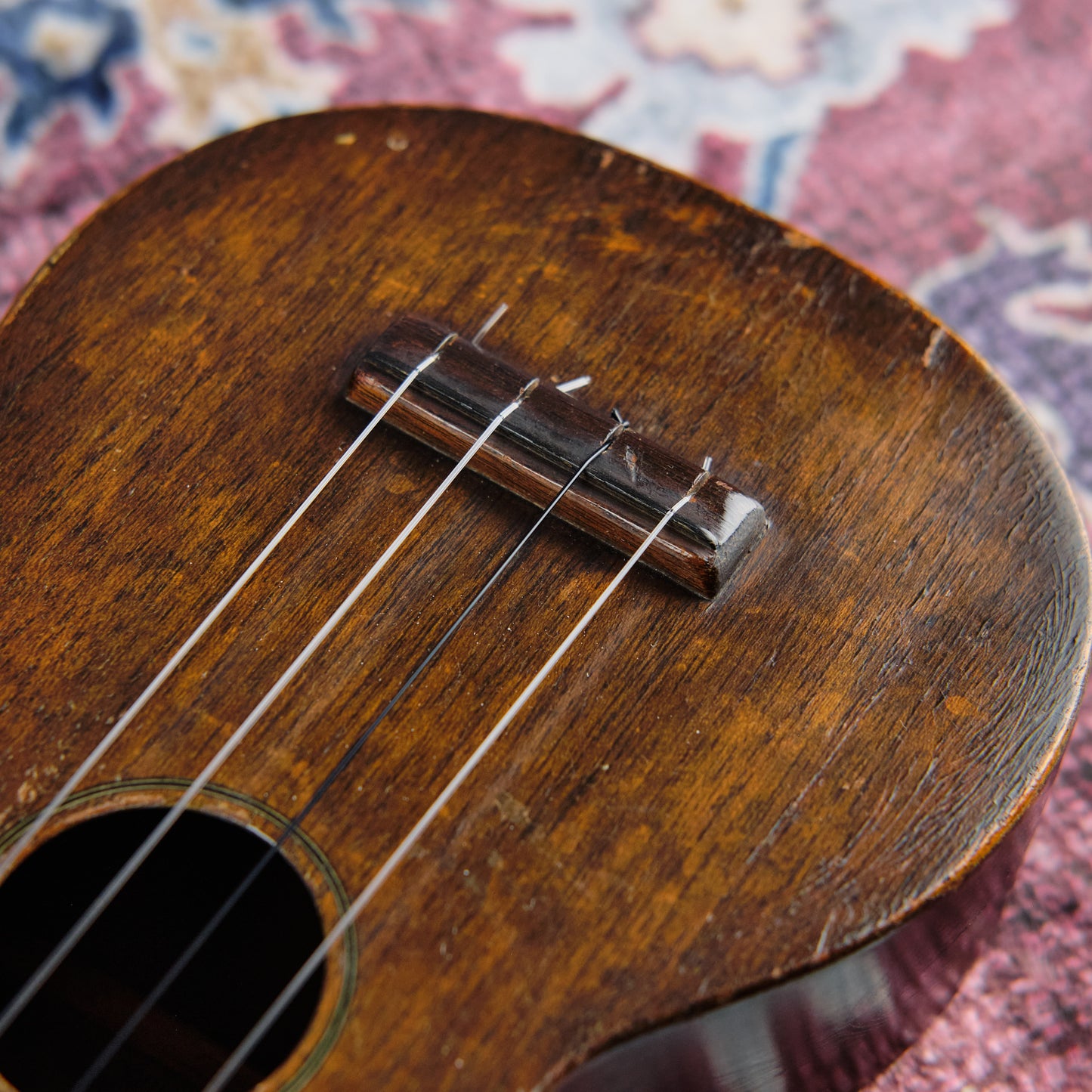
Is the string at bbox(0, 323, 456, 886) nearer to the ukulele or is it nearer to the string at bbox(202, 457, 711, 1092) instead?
the ukulele

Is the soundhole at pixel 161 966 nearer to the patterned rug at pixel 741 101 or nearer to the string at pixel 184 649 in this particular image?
the string at pixel 184 649

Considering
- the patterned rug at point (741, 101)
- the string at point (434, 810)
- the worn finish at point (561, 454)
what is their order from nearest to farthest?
the string at point (434, 810), the worn finish at point (561, 454), the patterned rug at point (741, 101)

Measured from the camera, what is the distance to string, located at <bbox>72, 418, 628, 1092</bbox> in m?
0.67

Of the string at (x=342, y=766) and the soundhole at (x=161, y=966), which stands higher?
the string at (x=342, y=766)

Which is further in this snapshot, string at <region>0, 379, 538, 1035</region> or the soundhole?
the soundhole

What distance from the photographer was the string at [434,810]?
666mm

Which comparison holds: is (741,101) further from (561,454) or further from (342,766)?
(342,766)

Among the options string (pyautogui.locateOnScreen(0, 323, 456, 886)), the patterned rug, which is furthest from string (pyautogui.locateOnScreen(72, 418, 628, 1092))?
the patterned rug

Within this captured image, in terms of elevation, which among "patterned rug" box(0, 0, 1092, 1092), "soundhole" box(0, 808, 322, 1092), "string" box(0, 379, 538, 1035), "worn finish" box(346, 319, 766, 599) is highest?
"patterned rug" box(0, 0, 1092, 1092)

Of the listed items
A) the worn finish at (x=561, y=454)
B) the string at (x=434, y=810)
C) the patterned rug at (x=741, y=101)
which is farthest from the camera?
the patterned rug at (x=741, y=101)

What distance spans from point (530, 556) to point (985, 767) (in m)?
0.33

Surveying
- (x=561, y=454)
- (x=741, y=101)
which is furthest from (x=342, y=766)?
(x=741, y=101)

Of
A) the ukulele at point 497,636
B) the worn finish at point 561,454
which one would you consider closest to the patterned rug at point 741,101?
the ukulele at point 497,636

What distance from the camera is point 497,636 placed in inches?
31.9
